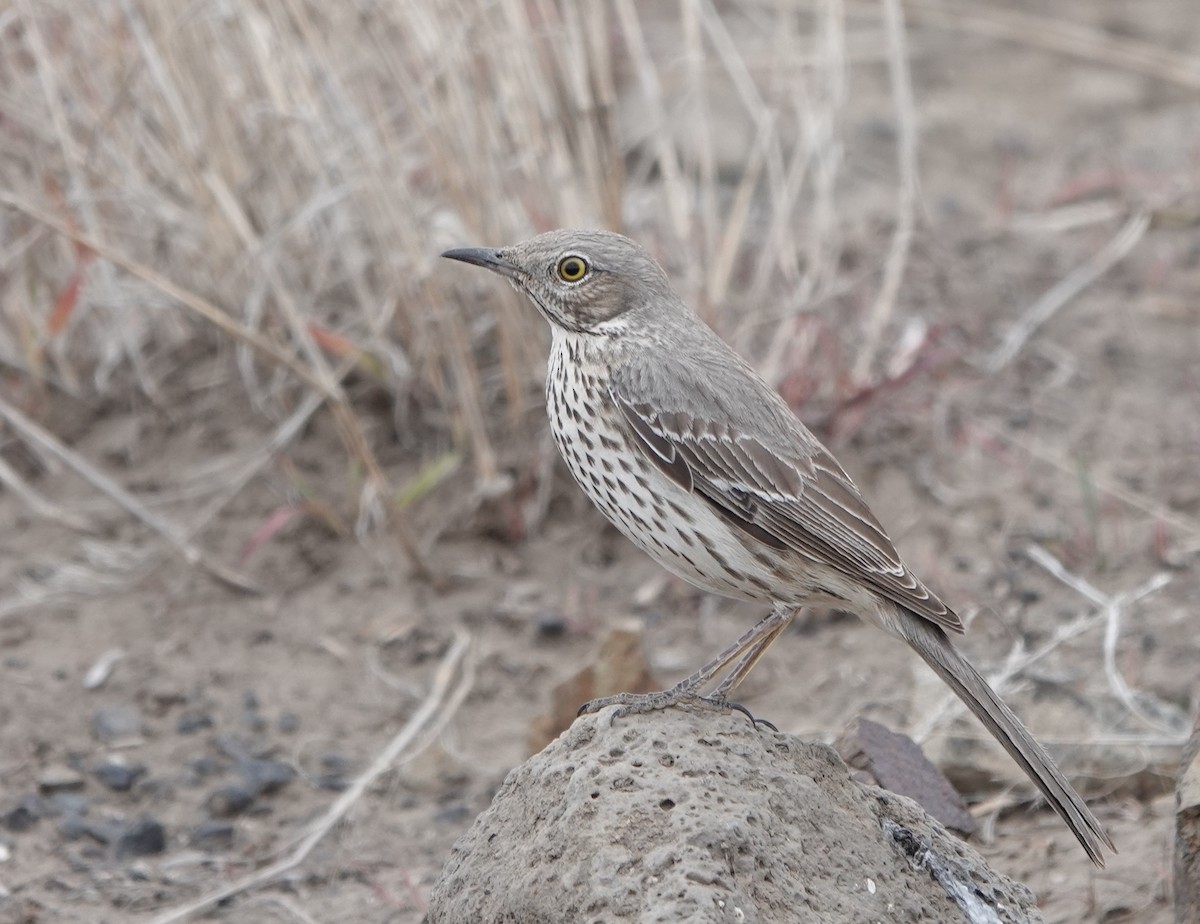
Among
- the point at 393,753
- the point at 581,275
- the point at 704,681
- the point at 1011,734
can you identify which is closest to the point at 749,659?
the point at 704,681

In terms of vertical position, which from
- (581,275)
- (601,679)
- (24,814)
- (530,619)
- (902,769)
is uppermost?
(581,275)

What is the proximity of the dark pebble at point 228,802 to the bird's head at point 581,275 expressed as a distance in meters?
2.20

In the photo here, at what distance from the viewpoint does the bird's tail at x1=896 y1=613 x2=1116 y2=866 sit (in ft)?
14.2

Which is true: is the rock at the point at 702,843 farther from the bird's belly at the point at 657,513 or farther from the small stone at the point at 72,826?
the small stone at the point at 72,826

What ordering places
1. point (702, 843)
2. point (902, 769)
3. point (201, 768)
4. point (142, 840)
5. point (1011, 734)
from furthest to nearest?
A: point (201, 768) → point (142, 840) → point (902, 769) → point (1011, 734) → point (702, 843)

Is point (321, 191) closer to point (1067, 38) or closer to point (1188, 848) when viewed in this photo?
point (1188, 848)

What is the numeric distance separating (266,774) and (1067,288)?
5.28 meters

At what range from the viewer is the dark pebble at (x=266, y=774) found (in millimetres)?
6145

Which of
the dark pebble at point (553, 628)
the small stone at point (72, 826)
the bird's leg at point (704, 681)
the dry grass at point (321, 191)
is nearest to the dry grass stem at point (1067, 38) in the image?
the dry grass at point (321, 191)

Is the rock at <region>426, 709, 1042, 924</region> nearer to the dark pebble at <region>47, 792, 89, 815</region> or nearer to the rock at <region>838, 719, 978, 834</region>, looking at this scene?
the rock at <region>838, 719, 978, 834</region>

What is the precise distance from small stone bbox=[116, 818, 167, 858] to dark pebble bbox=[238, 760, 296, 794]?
441 mm

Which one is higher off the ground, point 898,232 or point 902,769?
point 902,769

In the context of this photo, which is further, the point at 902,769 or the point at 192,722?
the point at 192,722

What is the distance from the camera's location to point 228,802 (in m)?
6.03
